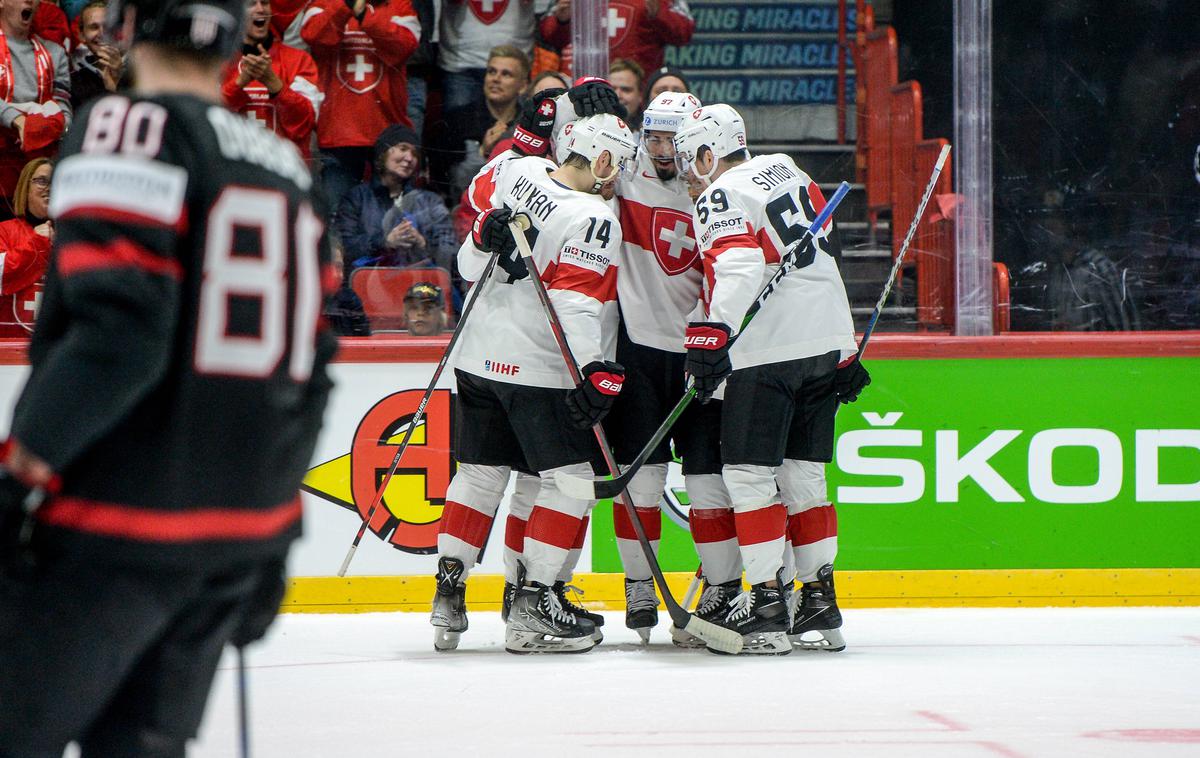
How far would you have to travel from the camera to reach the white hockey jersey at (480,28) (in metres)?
5.07

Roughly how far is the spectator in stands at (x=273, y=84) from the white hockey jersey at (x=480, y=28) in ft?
1.66

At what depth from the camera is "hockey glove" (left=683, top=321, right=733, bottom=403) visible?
12.4 feet

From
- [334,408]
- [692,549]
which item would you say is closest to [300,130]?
[334,408]

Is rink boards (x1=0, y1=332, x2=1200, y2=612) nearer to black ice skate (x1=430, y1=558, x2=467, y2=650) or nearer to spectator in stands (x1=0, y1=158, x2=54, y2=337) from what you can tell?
black ice skate (x1=430, y1=558, x2=467, y2=650)

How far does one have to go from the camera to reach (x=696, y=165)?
13.4 feet

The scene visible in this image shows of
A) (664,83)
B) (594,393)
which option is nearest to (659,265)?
(594,393)

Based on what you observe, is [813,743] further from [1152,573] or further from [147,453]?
[1152,573]

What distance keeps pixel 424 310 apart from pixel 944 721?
244 centimetres

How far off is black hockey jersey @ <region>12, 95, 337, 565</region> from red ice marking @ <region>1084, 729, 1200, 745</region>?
6.79 ft

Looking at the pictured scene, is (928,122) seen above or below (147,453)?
above

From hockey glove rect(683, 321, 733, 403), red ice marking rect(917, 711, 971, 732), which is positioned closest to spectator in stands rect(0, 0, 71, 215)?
hockey glove rect(683, 321, 733, 403)

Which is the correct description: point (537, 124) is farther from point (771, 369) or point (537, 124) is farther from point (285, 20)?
point (285, 20)

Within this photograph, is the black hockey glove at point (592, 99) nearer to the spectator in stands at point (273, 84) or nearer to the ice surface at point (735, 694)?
the spectator in stands at point (273, 84)

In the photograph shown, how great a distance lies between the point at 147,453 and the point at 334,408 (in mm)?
3300
